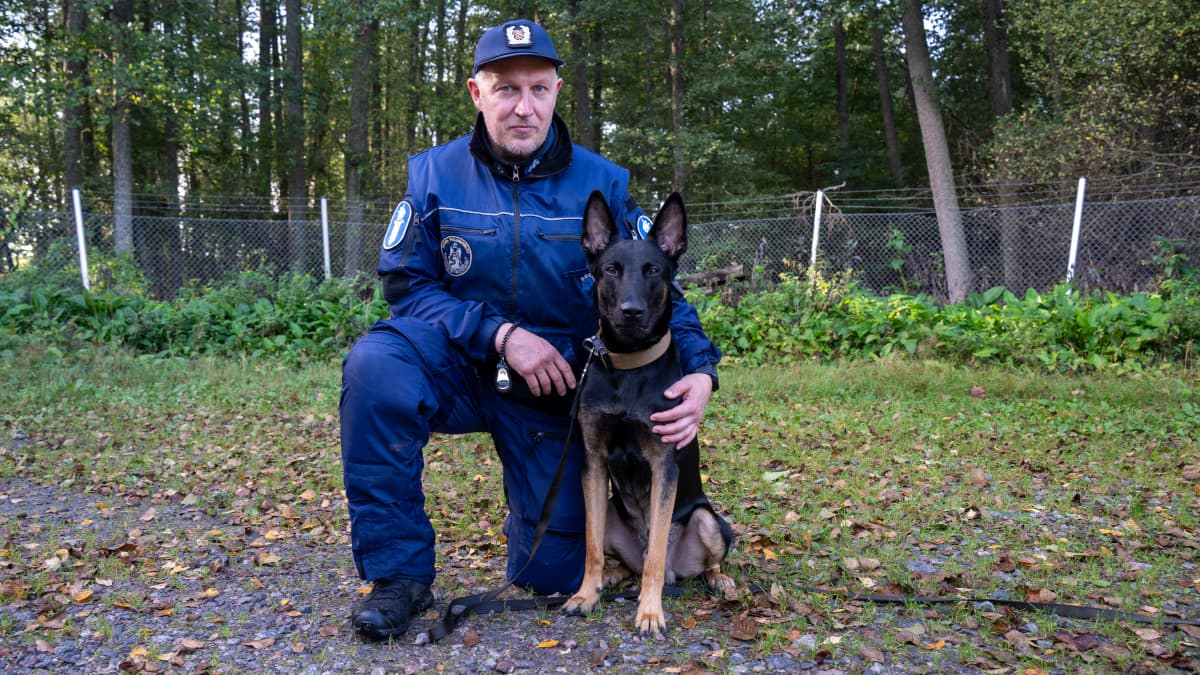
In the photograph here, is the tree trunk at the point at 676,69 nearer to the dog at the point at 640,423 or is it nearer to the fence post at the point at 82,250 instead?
the fence post at the point at 82,250

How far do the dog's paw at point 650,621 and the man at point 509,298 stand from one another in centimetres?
42

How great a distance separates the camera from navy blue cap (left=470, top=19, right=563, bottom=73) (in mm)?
2977

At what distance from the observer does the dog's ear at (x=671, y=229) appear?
9.20 ft

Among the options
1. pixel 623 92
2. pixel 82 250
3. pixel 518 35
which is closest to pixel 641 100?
pixel 623 92

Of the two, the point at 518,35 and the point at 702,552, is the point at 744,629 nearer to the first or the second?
the point at 702,552

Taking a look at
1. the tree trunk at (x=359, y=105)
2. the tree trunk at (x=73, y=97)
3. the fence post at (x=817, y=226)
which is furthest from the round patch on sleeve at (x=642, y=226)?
the tree trunk at (x=359, y=105)

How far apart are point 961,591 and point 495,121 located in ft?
8.14

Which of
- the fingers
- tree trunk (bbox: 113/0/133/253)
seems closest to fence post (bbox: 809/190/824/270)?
the fingers

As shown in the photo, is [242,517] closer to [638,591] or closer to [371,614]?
[371,614]

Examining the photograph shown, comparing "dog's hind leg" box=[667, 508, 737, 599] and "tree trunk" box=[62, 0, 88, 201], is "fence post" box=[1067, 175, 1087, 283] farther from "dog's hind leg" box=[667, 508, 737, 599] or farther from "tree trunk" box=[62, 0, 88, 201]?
"tree trunk" box=[62, 0, 88, 201]

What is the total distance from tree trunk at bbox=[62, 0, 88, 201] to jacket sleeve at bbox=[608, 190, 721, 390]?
14828 millimetres

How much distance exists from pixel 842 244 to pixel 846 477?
6.15 metres

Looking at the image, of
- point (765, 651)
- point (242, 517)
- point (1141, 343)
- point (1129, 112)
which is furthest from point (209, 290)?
point (1129, 112)

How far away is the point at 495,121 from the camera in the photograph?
3.08 m
